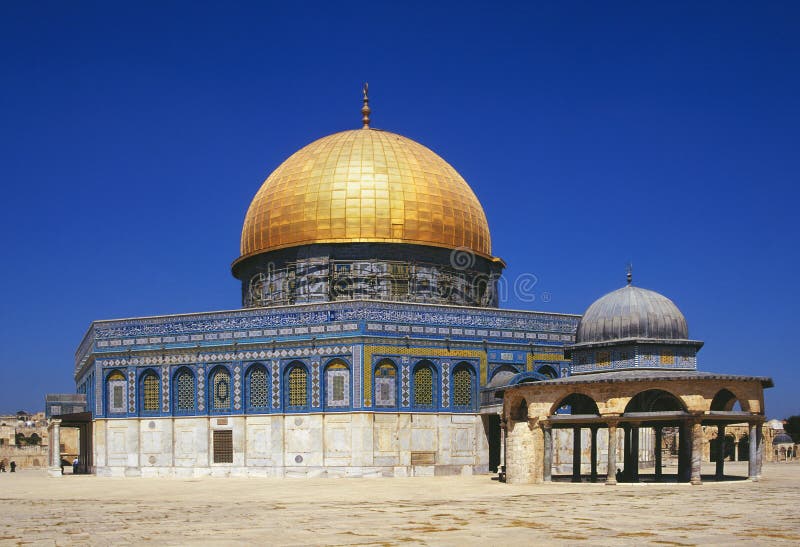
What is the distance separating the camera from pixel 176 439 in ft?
115

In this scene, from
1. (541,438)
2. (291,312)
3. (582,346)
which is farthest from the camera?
(291,312)

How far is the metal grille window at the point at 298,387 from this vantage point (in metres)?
33.6

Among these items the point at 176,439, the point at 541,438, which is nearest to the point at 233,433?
the point at 176,439

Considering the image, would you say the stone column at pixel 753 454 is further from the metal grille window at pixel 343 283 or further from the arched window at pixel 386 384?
the metal grille window at pixel 343 283

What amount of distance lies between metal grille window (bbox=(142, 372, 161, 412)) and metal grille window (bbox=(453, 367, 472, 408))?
10.5 m

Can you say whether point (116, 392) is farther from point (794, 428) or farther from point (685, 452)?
point (794, 428)

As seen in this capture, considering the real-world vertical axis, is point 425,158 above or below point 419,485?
above

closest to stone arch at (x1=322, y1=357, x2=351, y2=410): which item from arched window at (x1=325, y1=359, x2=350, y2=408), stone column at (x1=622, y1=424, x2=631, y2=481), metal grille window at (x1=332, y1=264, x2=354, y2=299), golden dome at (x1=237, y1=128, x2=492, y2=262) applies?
arched window at (x1=325, y1=359, x2=350, y2=408)

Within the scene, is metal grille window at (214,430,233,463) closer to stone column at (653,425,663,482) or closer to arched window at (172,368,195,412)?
arched window at (172,368,195,412)

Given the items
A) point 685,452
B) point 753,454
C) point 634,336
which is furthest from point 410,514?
point 753,454

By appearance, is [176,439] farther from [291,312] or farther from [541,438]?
[541,438]

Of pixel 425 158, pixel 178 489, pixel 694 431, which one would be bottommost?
pixel 178 489

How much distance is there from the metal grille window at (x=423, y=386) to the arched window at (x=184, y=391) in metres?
7.94

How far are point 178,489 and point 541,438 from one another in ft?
33.2
